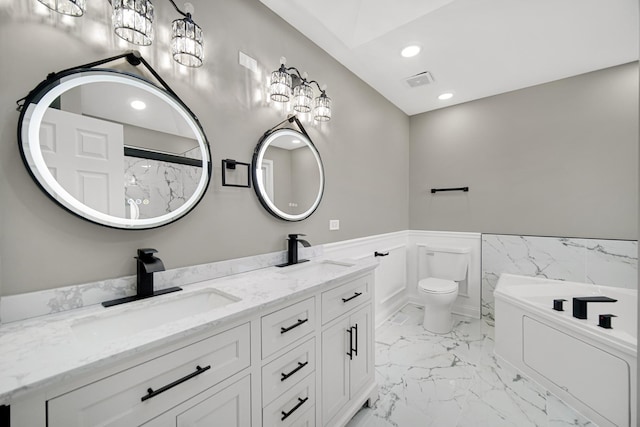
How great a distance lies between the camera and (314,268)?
6.10 feet

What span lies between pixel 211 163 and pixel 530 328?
2.61 m

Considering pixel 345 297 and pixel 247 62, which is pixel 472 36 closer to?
pixel 247 62

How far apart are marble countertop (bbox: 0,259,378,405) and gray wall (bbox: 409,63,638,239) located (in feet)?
8.84

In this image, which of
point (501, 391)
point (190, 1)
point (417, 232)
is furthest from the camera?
point (417, 232)

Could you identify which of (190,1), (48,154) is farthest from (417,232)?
(48,154)

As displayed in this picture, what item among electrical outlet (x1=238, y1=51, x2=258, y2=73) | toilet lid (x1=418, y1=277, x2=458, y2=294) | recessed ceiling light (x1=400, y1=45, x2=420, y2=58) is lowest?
toilet lid (x1=418, y1=277, x2=458, y2=294)

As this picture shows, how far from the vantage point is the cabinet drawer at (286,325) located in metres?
1.06

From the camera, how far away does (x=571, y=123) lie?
8.50ft

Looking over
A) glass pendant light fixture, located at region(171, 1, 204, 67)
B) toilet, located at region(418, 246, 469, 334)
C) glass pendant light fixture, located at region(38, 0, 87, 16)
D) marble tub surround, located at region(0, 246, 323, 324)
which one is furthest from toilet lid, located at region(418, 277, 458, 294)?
glass pendant light fixture, located at region(38, 0, 87, 16)

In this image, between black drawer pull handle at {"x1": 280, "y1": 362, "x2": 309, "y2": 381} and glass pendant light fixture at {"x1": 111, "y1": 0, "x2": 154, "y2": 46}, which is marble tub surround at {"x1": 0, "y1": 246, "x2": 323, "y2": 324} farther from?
glass pendant light fixture at {"x1": 111, "y1": 0, "x2": 154, "y2": 46}

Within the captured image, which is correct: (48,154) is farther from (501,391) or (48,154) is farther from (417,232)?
(417,232)

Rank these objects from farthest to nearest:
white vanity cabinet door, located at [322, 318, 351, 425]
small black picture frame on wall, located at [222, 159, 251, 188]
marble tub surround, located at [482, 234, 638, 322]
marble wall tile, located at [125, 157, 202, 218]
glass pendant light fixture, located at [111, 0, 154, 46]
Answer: marble tub surround, located at [482, 234, 638, 322]
small black picture frame on wall, located at [222, 159, 251, 188]
white vanity cabinet door, located at [322, 318, 351, 425]
marble wall tile, located at [125, 157, 202, 218]
glass pendant light fixture, located at [111, 0, 154, 46]

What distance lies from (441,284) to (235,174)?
234 cm

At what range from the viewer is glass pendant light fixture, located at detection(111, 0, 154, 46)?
1041 mm
